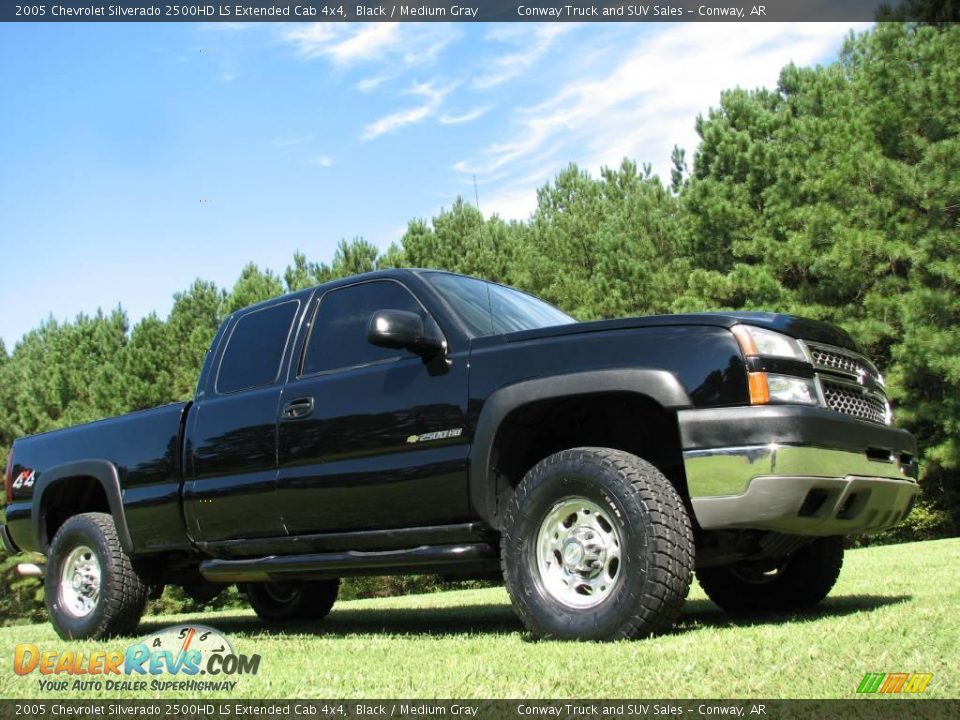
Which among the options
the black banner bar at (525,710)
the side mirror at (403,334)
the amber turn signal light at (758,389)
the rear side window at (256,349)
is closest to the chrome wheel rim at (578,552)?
the amber turn signal light at (758,389)

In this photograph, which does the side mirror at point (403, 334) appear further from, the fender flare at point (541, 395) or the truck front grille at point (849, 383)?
the truck front grille at point (849, 383)

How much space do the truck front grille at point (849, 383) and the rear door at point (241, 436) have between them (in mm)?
3012

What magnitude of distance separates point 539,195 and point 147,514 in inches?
1231

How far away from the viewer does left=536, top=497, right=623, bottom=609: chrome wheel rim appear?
173 inches

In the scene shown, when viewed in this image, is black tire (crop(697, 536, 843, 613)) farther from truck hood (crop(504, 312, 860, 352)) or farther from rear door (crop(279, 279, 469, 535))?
rear door (crop(279, 279, 469, 535))

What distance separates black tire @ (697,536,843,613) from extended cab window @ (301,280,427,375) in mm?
2366

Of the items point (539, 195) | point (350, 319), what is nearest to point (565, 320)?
point (350, 319)

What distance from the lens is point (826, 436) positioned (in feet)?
14.1

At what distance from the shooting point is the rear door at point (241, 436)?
225 inches

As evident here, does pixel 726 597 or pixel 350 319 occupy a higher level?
pixel 350 319

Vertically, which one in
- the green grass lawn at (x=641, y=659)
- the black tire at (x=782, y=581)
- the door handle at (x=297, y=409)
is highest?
the door handle at (x=297, y=409)

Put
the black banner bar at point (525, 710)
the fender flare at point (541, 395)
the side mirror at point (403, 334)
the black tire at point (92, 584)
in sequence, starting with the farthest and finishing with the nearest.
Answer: the black tire at point (92, 584) < the side mirror at point (403, 334) < the fender flare at point (541, 395) < the black banner bar at point (525, 710)

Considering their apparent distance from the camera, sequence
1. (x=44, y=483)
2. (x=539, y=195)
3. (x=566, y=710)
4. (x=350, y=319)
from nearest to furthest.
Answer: (x=566, y=710), (x=350, y=319), (x=44, y=483), (x=539, y=195)

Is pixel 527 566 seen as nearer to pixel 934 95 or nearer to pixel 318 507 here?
pixel 318 507
